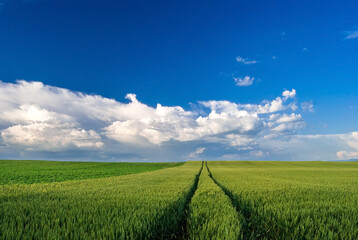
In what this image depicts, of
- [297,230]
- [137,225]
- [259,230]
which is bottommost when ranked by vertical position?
[259,230]

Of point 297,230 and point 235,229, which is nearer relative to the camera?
point 235,229

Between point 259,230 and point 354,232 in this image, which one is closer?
point 354,232

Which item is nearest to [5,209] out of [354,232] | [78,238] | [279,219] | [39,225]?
[39,225]

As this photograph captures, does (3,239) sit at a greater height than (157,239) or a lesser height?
greater

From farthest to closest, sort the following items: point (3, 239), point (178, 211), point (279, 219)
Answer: point (178, 211) → point (279, 219) → point (3, 239)

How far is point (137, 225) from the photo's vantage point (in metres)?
3.69

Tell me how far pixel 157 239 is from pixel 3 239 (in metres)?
2.67

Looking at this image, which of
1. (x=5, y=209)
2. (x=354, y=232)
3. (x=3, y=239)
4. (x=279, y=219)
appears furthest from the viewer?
(x=5, y=209)

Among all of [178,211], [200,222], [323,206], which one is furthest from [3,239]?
[323,206]

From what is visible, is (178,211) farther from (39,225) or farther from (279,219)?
(39,225)

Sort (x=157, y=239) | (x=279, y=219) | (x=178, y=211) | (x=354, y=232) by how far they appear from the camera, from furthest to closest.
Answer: (x=178, y=211) → (x=279, y=219) → (x=157, y=239) → (x=354, y=232)

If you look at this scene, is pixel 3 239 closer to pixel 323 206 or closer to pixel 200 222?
pixel 200 222

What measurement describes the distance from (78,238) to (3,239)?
109 cm

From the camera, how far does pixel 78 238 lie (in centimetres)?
323
